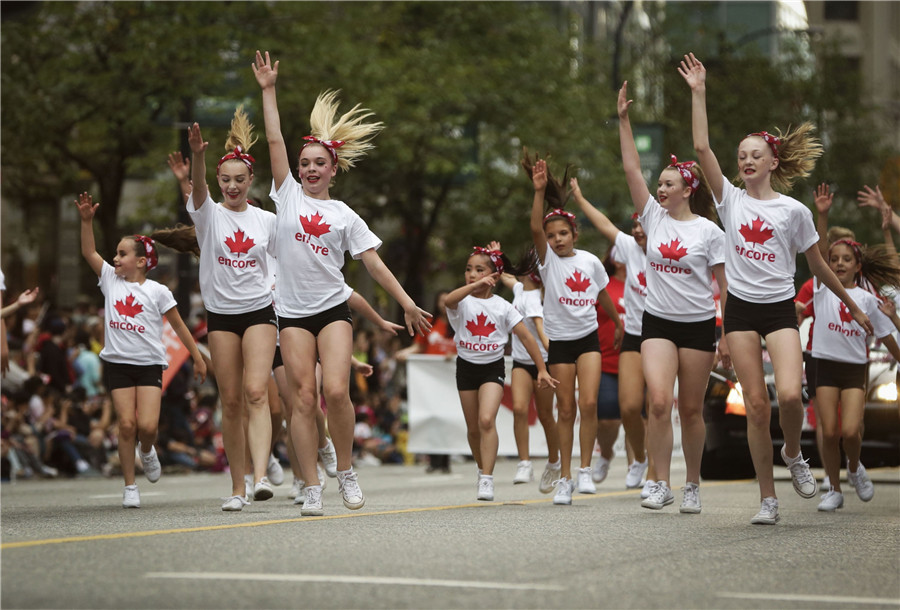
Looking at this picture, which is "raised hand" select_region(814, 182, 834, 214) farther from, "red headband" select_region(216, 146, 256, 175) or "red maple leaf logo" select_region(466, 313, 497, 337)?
"red headband" select_region(216, 146, 256, 175)

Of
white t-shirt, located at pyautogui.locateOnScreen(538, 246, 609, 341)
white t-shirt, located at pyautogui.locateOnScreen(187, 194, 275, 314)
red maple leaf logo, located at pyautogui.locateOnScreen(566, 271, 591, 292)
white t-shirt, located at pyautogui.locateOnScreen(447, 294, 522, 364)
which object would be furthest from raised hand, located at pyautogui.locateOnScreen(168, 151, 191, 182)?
red maple leaf logo, located at pyautogui.locateOnScreen(566, 271, 591, 292)

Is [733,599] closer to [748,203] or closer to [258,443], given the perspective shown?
[748,203]

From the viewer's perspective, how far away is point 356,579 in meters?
6.43

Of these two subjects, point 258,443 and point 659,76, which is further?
point 659,76

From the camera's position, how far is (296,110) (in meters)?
28.7

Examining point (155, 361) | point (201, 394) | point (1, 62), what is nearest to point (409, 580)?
point (155, 361)

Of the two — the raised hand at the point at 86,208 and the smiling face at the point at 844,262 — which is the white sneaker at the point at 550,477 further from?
the raised hand at the point at 86,208

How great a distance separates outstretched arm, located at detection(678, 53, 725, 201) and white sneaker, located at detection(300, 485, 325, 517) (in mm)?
3016

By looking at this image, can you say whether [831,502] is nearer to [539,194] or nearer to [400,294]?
[539,194]

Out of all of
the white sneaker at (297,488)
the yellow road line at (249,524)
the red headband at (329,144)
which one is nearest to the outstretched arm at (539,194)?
the red headband at (329,144)

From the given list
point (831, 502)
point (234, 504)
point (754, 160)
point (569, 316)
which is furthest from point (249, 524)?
point (831, 502)

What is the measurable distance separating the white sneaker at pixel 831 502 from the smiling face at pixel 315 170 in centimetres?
432

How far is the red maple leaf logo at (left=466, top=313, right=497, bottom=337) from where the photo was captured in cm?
1250

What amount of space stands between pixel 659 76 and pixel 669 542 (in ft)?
120
